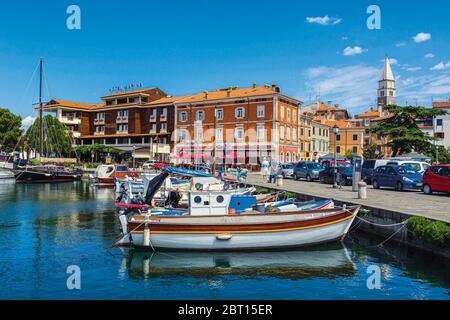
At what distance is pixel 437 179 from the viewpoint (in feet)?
74.8

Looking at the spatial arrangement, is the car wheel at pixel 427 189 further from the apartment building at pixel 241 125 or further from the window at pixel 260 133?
the window at pixel 260 133

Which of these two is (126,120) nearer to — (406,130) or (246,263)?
(406,130)

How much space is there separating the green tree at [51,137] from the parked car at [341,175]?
50363 mm

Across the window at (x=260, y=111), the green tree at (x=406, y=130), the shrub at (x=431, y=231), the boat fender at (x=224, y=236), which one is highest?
the window at (x=260, y=111)

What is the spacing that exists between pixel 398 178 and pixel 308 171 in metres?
12.7

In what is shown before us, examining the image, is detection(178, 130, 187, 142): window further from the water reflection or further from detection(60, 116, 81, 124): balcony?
the water reflection

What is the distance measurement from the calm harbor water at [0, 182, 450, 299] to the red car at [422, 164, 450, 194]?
26.9ft

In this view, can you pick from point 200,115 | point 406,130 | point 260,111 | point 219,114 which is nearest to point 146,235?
point 406,130

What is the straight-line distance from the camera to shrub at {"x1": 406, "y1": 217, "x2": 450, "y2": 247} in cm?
1252

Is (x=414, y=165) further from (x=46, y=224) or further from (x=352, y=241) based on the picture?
(x=46, y=224)

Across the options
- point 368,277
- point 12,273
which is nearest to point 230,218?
point 368,277

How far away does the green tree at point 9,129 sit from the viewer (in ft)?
234

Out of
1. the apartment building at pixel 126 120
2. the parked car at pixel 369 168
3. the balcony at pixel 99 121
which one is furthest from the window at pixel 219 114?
the parked car at pixel 369 168
